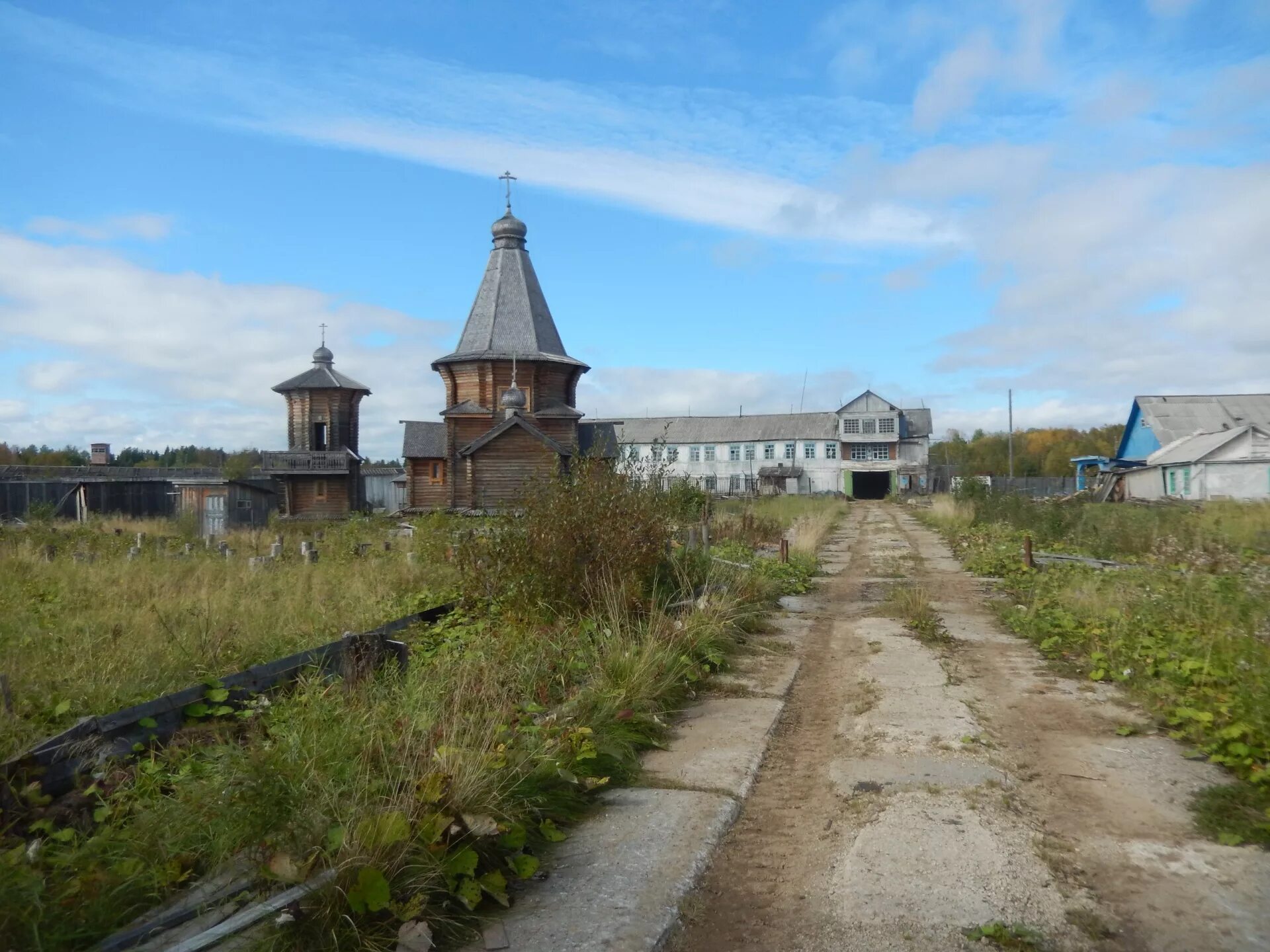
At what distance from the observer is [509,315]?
38.7 metres

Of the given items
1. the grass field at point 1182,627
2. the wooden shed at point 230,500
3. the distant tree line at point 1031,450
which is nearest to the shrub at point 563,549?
the grass field at point 1182,627

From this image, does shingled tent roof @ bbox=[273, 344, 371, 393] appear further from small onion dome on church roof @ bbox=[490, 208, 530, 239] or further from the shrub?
the shrub

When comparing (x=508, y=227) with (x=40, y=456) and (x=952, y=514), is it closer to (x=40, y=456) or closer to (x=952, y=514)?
→ (x=952, y=514)

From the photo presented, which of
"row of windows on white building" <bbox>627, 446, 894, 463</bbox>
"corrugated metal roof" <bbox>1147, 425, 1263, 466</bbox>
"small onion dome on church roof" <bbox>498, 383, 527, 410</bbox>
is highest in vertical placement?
"small onion dome on church roof" <bbox>498, 383, 527, 410</bbox>

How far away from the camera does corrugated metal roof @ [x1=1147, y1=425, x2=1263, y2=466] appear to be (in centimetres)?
3112

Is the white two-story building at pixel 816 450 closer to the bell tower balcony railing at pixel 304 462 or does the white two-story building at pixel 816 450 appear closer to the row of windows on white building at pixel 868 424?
the row of windows on white building at pixel 868 424

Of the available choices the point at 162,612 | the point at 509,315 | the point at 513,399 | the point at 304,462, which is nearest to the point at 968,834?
the point at 162,612

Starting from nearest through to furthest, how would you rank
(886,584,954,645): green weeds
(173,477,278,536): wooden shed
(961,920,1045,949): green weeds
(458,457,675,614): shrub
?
(961,920,1045,949): green weeds < (458,457,675,614): shrub < (886,584,954,645): green weeds < (173,477,278,536): wooden shed

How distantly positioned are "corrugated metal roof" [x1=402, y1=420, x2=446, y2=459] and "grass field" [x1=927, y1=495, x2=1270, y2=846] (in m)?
25.7

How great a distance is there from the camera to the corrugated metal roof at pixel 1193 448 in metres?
31.1

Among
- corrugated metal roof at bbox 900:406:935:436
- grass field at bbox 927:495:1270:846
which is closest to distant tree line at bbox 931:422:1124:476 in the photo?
corrugated metal roof at bbox 900:406:935:436

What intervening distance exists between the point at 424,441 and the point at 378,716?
34.3 meters

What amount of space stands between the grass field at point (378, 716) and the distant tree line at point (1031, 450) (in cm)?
8540

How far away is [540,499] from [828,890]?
5538 mm
